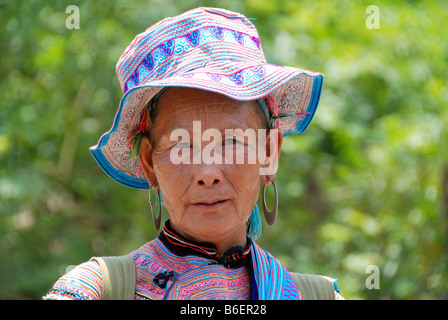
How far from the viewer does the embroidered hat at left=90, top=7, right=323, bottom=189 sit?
2047 mm

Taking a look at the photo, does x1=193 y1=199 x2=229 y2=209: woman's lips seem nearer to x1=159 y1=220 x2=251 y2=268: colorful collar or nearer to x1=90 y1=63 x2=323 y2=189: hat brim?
x1=159 y1=220 x2=251 y2=268: colorful collar

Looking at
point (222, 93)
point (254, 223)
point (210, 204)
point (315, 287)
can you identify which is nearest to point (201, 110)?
point (222, 93)

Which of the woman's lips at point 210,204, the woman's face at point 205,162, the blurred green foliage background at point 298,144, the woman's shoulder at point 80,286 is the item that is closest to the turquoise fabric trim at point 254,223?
the woman's face at point 205,162

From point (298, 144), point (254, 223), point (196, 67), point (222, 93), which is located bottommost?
point (254, 223)

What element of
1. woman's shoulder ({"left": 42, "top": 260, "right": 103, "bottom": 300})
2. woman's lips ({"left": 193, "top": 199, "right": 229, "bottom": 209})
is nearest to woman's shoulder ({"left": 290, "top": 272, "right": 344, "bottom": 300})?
woman's lips ({"left": 193, "top": 199, "right": 229, "bottom": 209})

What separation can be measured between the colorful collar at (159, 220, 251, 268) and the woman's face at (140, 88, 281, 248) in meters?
0.03

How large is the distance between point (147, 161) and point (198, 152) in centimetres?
32

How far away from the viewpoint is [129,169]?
7.97 ft

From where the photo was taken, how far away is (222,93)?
1979mm

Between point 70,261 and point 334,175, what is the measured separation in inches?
118

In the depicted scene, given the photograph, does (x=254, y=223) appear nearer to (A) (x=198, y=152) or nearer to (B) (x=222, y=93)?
(A) (x=198, y=152)
